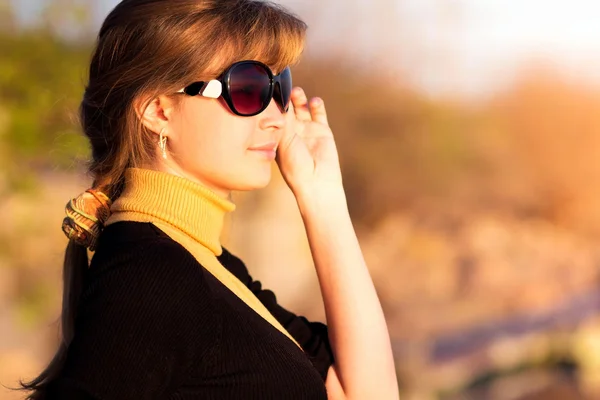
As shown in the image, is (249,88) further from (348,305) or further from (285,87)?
(348,305)

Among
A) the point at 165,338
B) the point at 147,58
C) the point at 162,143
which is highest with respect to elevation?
the point at 147,58

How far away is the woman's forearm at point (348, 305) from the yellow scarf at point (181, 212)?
193 mm

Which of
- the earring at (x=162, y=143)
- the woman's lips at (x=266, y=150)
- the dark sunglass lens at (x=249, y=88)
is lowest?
the earring at (x=162, y=143)

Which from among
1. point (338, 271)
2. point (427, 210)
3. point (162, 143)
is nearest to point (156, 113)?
point (162, 143)

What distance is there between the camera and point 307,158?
2.01 metres

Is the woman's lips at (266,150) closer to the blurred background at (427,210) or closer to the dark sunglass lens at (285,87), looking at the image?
the dark sunglass lens at (285,87)

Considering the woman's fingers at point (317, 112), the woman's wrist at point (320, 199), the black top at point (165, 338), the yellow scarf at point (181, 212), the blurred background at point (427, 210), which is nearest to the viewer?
the black top at point (165, 338)

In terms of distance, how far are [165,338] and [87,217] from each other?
1.38 feet

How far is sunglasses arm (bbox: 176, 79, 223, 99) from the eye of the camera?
1.75 m

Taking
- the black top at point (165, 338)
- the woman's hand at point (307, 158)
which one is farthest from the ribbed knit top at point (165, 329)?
the woman's hand at point (307, 158)

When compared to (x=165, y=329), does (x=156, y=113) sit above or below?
above

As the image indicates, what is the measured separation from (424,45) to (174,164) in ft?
26.0

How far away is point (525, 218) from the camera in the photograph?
31.5 feet

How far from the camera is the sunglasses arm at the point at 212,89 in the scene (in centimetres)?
175
